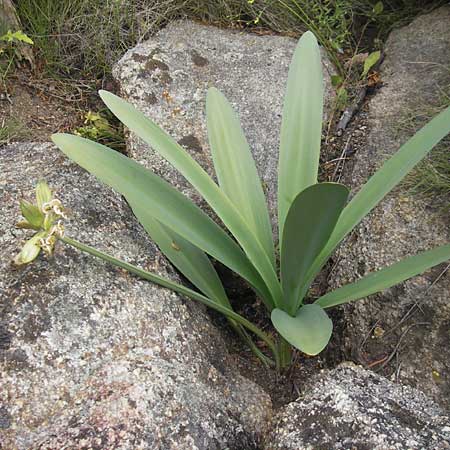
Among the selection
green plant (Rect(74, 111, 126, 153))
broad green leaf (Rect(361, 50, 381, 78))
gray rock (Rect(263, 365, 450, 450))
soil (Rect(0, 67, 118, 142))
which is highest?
soil (Rect(0, 67, 118, 142))

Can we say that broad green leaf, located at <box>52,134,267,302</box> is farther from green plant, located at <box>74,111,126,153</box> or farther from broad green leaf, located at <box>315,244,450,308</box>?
green plant, located at <box>74,111,126,153</box>

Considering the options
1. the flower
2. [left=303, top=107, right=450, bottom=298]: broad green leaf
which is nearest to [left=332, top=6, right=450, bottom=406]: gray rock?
[left=303, top=107, right=450, bottom=298]: broad green leaf

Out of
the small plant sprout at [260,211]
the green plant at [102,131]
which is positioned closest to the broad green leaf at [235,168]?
the small plant sprout at [260,211]

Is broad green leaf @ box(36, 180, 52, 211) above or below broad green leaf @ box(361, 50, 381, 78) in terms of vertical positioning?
above

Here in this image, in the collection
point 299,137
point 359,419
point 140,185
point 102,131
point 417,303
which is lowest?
point 417,303

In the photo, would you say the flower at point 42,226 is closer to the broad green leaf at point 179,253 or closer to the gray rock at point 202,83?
the broad green leaf at point 179,253

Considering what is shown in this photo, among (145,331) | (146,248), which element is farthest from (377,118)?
(145,331)

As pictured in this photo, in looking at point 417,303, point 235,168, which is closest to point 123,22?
point 235,168

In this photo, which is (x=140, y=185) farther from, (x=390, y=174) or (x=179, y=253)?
(x=390, y=174)
